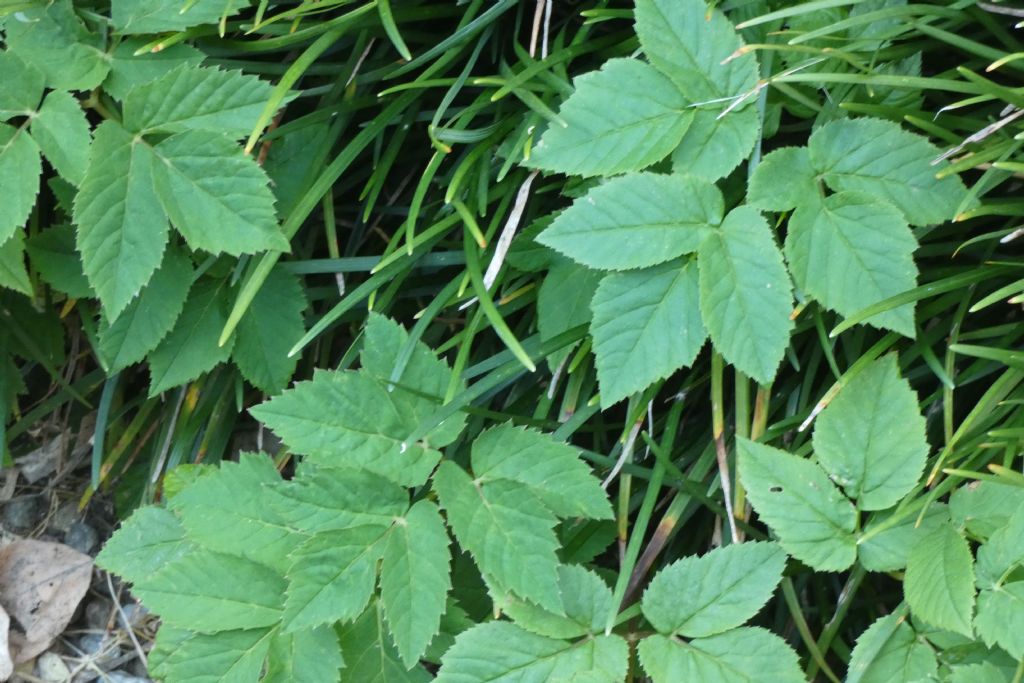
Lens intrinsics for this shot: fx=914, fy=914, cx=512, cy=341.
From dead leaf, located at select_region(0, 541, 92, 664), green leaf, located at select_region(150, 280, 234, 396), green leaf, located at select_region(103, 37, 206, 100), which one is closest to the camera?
green leaf, located at select_region(103, 37, 206, 100)

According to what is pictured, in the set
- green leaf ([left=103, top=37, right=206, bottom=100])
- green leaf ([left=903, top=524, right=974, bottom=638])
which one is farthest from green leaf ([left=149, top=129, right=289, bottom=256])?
green leaf ([left=903, top=524, right=974, bottom=638])

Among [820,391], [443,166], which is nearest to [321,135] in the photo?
[443,166]

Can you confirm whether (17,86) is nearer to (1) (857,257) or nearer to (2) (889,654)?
(1) (857,257)

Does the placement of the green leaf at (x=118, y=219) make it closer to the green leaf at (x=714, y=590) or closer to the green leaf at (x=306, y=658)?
the green leaf at (x=306, y=658)

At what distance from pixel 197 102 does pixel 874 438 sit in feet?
4.19

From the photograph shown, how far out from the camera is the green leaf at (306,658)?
59.7 inches

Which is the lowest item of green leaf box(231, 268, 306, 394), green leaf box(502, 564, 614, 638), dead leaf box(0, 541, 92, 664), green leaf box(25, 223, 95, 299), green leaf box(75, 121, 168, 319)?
dead leaf box(0, 541, 92, 664)

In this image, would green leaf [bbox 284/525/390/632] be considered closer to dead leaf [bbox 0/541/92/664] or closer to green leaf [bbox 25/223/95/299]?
green leaf [bbox 25/223/95/299]

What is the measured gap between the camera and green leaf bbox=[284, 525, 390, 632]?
1.41 m

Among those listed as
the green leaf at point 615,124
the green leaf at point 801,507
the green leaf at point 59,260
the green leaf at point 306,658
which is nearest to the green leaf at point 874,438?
the green leaf at point 801,507

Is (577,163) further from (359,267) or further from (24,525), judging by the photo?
(24,525)

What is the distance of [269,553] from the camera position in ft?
5.14

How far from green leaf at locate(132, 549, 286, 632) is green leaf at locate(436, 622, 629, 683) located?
35 cm

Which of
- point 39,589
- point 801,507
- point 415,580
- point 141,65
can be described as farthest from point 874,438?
point 39,589
